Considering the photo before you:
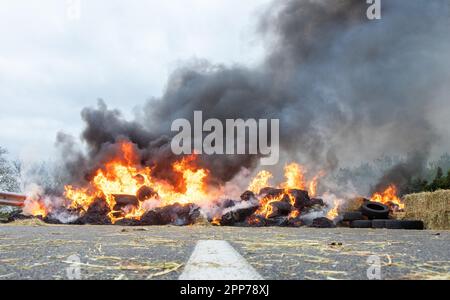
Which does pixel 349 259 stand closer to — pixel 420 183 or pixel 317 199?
pixel 317 199

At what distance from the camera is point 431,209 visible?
15156 millimetres

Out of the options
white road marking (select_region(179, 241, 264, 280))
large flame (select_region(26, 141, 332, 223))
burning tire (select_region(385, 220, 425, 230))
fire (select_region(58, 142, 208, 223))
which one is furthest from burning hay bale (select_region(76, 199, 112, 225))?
→ white road marking (select_region(179, 241, 264, 280))

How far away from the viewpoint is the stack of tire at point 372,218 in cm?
1429

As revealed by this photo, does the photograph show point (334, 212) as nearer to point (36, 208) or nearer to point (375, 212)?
point (375, 212)

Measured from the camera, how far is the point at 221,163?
91.5 ft

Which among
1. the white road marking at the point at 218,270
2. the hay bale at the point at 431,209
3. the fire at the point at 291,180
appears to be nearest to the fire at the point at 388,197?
the fire at the point at 291,180

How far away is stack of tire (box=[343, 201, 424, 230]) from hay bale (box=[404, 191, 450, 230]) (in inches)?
21.6

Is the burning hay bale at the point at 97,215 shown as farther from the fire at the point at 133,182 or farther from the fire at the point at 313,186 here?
the fire at the point at 313,186

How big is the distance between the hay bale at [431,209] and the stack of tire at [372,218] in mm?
550

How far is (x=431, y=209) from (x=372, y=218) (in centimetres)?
284

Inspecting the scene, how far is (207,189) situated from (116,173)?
541cm
